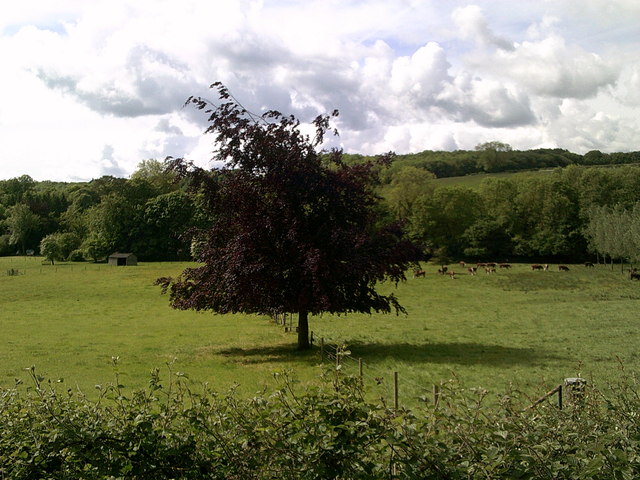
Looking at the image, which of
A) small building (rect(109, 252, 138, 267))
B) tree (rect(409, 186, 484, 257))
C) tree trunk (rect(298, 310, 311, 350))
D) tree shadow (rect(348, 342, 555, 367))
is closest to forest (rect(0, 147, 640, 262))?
tree (rect(409, 186, 484, 257))

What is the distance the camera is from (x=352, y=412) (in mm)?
4691

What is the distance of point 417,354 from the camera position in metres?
22.6

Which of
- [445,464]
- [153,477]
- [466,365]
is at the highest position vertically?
[445,464]

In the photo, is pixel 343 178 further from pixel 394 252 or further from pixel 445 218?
pixel 445 218

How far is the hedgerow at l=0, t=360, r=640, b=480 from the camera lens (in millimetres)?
4113

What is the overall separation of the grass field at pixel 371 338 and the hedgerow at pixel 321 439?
Result: 3.86ft

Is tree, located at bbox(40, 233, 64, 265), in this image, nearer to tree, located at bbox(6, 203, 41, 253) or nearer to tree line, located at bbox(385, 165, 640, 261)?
tree, located at bbox(6, 203, 41, 253)

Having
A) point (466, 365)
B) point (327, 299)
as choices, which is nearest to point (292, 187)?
point (327, 299)

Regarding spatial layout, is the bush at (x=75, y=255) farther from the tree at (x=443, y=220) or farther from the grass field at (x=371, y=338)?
the tree at (x=443, y=220)

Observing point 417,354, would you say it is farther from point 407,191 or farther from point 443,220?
point 407,191

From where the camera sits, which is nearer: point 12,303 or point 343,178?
point 343,178

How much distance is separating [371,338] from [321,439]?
2360 centimetres

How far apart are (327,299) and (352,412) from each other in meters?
14.6

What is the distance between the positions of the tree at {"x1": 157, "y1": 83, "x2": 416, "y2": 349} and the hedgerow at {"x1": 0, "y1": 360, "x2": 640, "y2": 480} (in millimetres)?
14555
